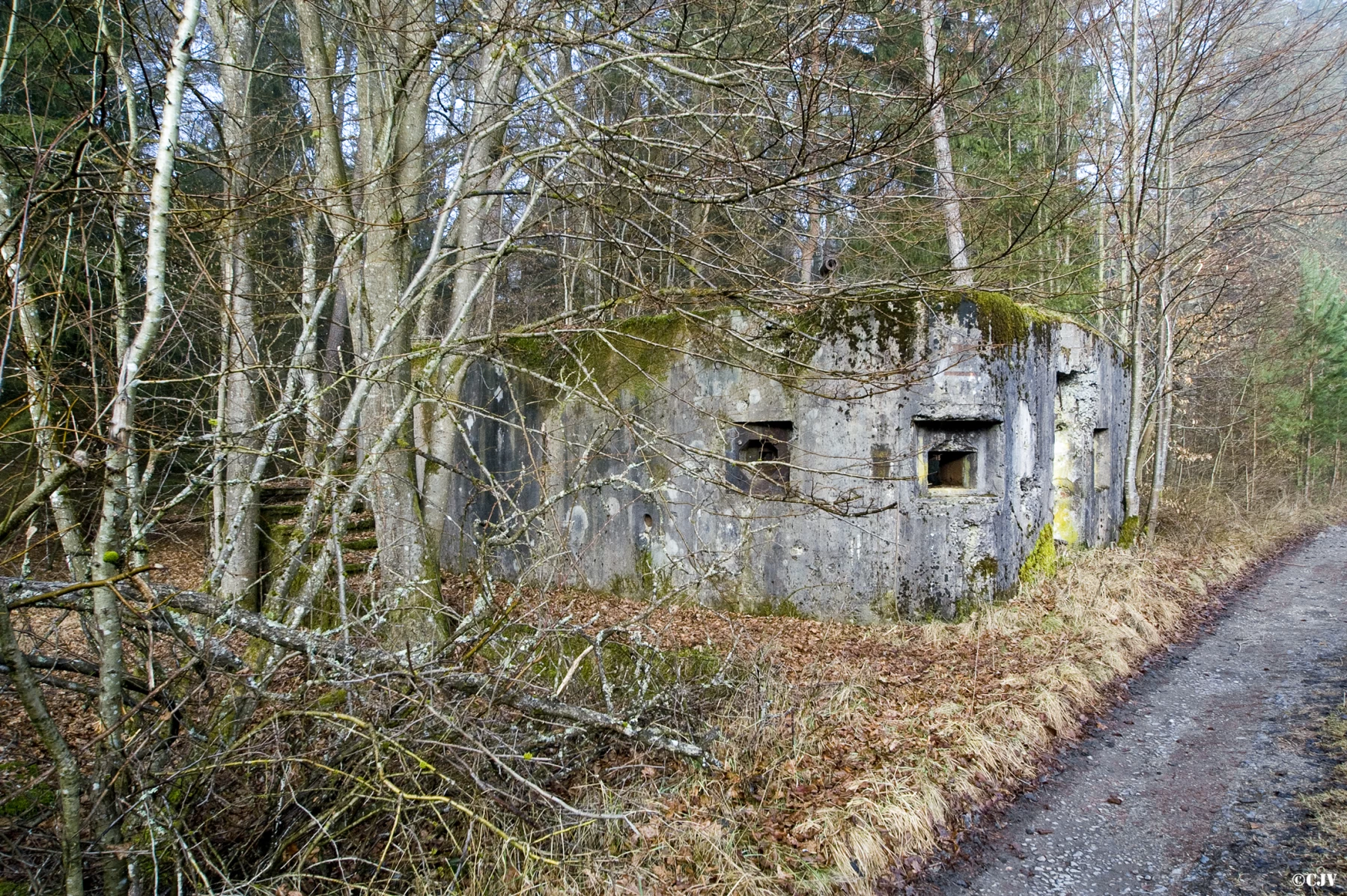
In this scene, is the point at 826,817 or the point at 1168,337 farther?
the point at 1168,337

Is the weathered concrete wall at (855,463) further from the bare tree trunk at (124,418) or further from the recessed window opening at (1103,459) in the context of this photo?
the bare tree trunk at (124,418)

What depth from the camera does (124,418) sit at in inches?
90.0

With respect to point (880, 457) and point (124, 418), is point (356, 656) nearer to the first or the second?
point (124, 418)

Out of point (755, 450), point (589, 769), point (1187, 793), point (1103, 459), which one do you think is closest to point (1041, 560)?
point (755, 450)

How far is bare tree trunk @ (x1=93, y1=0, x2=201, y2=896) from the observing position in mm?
2268

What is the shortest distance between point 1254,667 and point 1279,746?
1.99 m

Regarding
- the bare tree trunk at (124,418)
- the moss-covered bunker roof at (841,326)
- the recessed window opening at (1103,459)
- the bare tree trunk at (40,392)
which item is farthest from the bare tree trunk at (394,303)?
the recessed window opening at (1103,459)

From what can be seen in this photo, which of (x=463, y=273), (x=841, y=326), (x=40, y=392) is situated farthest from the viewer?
(x=841, y=326)

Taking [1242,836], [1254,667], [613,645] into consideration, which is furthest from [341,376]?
[1254,667]

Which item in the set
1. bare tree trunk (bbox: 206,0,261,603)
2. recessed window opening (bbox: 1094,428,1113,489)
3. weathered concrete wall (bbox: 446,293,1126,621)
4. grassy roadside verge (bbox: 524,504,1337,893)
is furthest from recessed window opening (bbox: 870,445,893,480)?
recessed window opening (bbox: 1094,428,1113,489)

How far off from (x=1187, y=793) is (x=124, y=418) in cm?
545

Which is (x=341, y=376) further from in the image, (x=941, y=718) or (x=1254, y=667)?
(x=1254, y=667)

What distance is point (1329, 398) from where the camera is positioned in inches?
778

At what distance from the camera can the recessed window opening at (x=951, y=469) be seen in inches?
299
